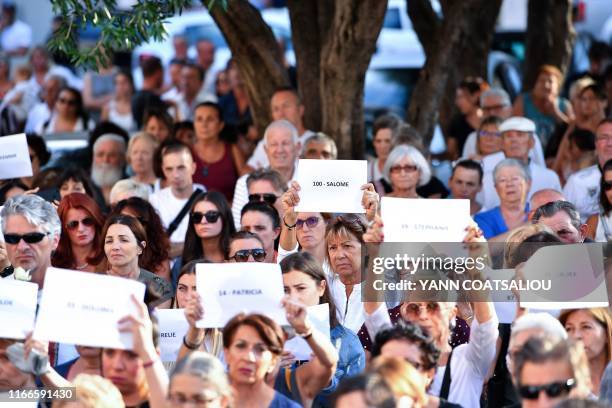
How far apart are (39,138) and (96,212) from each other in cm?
315

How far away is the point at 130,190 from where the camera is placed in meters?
11.2

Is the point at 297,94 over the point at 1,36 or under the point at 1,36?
under

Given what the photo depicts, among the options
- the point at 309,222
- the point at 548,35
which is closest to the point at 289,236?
the point at 309,222

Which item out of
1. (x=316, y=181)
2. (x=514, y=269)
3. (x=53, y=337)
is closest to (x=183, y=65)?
(x=316, y=181)

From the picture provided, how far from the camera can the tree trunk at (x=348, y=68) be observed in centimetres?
1162

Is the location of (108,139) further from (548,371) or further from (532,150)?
(548,371)

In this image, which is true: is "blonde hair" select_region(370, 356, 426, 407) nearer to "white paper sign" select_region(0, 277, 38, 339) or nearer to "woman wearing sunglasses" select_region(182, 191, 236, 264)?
"white paper sign" select_region(0, 277, 38, 339)

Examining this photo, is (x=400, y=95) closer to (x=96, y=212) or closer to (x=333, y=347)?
(x=96, y=212)

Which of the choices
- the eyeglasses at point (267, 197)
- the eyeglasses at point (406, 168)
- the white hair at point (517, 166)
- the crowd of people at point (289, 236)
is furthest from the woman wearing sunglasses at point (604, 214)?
the eyeglasses at point (267, 197)

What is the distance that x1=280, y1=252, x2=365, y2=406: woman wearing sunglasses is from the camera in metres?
7.82

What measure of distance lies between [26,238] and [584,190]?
471 centimetres

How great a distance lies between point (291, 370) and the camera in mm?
7441

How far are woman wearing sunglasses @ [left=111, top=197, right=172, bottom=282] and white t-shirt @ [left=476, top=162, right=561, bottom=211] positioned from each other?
286 centimetres

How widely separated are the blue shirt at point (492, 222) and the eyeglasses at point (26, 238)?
3630 millimetres
